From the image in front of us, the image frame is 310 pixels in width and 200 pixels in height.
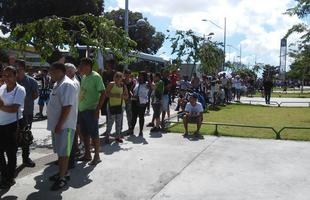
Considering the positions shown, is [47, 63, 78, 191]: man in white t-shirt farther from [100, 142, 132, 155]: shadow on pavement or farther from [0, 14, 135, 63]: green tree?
[0, 14, 135, 63]: green tree

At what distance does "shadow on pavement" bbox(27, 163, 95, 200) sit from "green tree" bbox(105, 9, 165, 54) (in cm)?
6139

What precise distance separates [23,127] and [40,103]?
28.7 ft

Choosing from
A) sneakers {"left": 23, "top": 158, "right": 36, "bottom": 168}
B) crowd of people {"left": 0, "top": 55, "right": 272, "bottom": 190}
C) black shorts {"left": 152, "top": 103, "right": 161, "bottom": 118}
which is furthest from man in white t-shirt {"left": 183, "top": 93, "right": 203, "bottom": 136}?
sneakers {"left": 23, "top": 158, "right": 36, "bottom": 168}

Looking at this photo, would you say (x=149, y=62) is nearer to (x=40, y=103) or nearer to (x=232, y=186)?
(x=40, y=103)

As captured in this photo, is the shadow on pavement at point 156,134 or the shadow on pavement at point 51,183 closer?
the shadow on pavement at point 51,183

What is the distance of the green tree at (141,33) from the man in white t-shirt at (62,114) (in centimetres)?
6254

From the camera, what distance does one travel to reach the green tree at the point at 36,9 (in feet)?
146

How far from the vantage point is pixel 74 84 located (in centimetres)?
700

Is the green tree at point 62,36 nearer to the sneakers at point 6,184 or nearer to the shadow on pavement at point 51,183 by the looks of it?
the shadow on pavement at point 51,183

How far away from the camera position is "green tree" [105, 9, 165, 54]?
69688 mm

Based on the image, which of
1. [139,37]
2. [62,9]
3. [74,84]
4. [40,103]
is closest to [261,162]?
[74,84]

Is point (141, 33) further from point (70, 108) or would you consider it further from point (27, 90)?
point (70, 108)

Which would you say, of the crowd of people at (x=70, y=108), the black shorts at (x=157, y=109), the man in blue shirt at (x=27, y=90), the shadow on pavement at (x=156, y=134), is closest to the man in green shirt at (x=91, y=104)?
the crowd of people at (x=70, y=108)

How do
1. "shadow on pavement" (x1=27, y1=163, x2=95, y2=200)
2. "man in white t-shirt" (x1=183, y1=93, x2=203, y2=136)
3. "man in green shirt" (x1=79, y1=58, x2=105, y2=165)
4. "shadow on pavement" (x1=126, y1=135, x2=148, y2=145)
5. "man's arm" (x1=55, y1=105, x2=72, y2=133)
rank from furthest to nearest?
"man in white t-shirt" (x1=183, y1=93, x2=203, y2=136) < "shadow on pavement" (x1=126, y1=135, x2=148, y2=145) < "man in green shirt" (x1=79, y1=58, x2=105, y2=165) < "man's arm" (x1=55, y1=105, x2=72, y2=133) < "shadow on pavement" (x1=27, y1=163, x2=95, y2=200)
